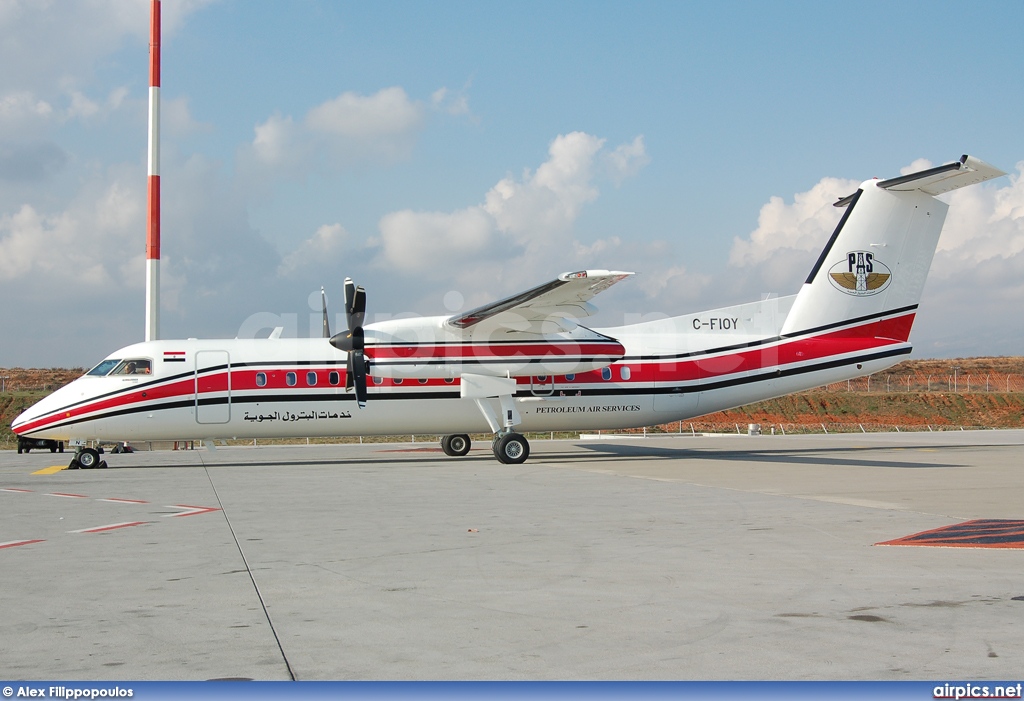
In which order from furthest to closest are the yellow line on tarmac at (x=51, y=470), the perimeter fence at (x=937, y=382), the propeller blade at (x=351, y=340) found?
the perimeter fence at (x=937, y=382) < the propeller blade at (x=351, y=340) < the yellow line on tarmac at (x=51, y=470)

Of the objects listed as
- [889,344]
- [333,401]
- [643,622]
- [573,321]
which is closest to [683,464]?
[573,321]

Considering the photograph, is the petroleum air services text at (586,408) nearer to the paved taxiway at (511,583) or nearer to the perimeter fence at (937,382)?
the paved taxiway at (511,583)

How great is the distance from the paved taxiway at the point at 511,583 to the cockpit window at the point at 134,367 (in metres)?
5.78

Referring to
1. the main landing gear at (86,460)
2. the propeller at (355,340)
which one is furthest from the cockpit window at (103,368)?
the propeller at (355,340)

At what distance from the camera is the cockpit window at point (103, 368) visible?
21.5 m

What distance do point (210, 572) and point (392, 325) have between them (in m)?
14.0

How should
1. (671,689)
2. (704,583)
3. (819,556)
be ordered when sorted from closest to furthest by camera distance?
1. (671,689)
2. (704,583)
3. (819,556)

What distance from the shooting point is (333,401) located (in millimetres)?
21922

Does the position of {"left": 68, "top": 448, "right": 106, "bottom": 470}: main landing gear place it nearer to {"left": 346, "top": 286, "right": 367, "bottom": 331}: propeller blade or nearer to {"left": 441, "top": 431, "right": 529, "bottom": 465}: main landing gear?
{"left": 346, "top": 286, "right": 367, "bottom": 331}: propeller blade

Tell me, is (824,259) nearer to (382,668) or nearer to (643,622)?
(643,622)

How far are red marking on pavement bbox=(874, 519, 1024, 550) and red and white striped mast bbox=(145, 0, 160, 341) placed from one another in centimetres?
3095

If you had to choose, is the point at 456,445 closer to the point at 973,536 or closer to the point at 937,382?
the point at 973,536

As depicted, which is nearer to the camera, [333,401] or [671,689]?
[671,689]

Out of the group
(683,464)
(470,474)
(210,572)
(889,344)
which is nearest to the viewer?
(210,572)
